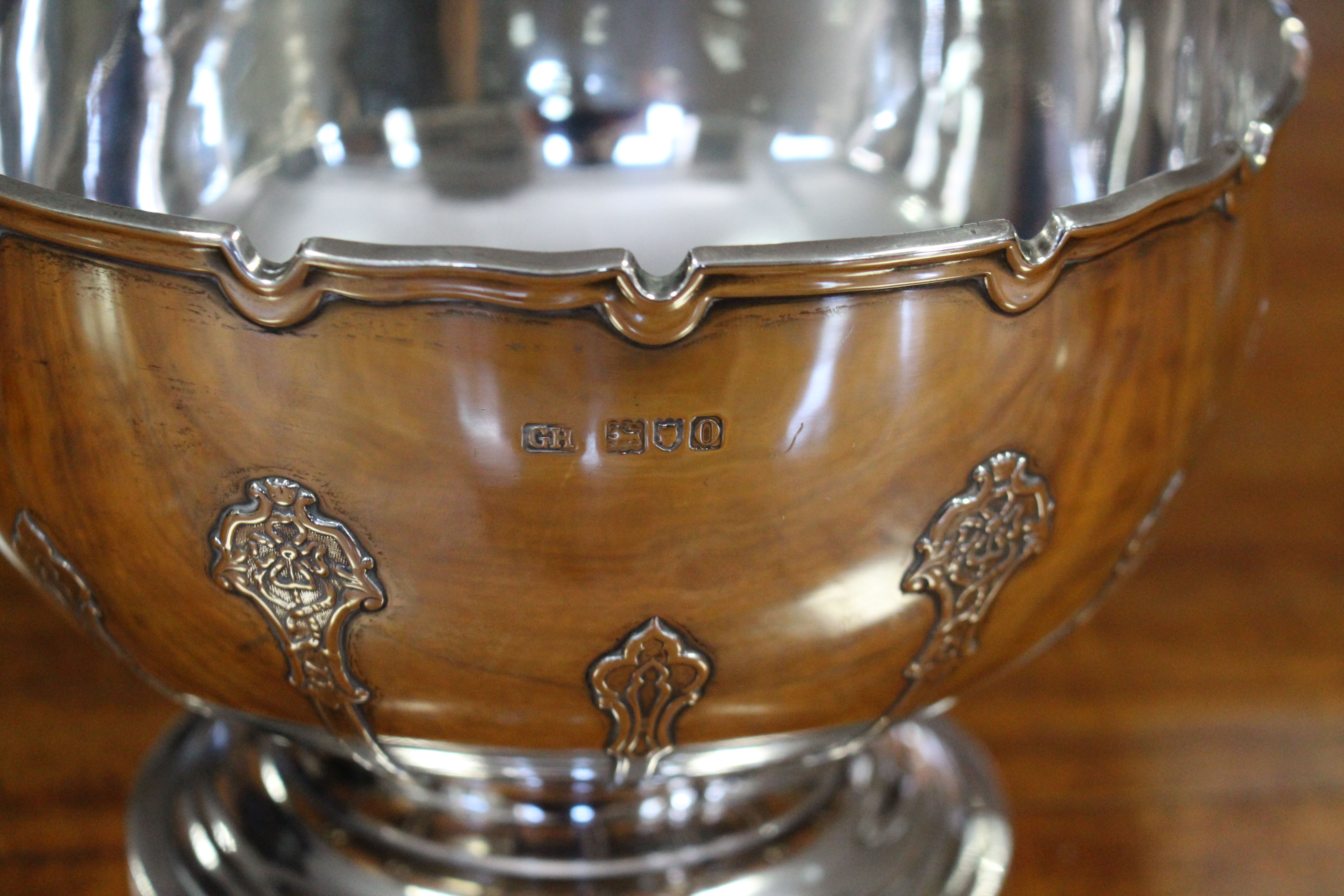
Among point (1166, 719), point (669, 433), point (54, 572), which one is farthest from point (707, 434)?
point (1166, 719)

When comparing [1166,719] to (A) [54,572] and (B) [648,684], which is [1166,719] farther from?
(A) [54,572]

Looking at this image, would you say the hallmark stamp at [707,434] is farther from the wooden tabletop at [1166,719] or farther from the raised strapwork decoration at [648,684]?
the wooden tabletop at [1166,719]

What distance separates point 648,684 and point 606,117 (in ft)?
1.26

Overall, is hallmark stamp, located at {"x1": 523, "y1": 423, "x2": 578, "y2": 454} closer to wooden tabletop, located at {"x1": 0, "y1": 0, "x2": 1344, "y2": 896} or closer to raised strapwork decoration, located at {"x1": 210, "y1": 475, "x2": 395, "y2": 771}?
raised strapwork decoration, located at {"x1": 210, "y1": 475, "x2": 395, "y2": 771}

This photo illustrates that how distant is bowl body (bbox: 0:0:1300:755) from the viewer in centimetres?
31

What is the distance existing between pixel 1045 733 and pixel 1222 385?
0.20m

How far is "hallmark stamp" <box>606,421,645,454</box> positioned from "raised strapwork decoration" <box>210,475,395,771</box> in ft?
0.21

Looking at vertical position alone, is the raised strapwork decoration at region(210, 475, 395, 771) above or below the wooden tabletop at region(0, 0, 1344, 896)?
above

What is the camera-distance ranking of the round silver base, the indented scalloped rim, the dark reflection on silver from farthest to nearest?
1. the dark reflection on silver
2. the round silver base
3. the indented scalloped rim

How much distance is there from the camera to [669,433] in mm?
318

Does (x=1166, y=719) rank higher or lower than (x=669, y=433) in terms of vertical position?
lower

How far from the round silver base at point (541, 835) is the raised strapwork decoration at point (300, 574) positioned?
0.30 ft

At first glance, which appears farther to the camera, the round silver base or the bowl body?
the round silver base

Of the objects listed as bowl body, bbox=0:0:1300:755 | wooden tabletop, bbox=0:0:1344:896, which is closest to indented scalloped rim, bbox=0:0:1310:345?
bowl body, bbox=0:0:1300:755
